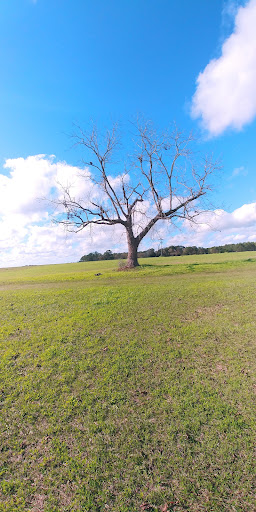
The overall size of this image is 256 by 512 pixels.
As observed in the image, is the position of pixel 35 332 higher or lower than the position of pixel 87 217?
lower

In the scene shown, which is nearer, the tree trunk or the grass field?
the grass field

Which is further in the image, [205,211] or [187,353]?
[205,211]

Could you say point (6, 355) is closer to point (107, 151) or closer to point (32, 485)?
point (32, 485)

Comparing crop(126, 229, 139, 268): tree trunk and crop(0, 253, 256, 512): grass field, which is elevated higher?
crop(126, 229, 139, 268): tree trunk

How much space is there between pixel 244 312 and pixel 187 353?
358cm

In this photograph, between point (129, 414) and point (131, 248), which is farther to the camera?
point (131, 248)

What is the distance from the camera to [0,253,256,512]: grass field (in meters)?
2.77

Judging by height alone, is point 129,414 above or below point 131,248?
below

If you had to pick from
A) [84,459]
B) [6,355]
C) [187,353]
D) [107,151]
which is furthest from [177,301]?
[107,151]

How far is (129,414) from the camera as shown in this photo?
3.87m

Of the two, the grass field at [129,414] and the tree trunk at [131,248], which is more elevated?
the tree trunk at [131,248]

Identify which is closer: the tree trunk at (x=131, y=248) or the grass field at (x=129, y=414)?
the grass field at (x=129, y=414)

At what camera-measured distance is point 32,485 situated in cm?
293

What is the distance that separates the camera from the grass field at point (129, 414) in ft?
9.10
